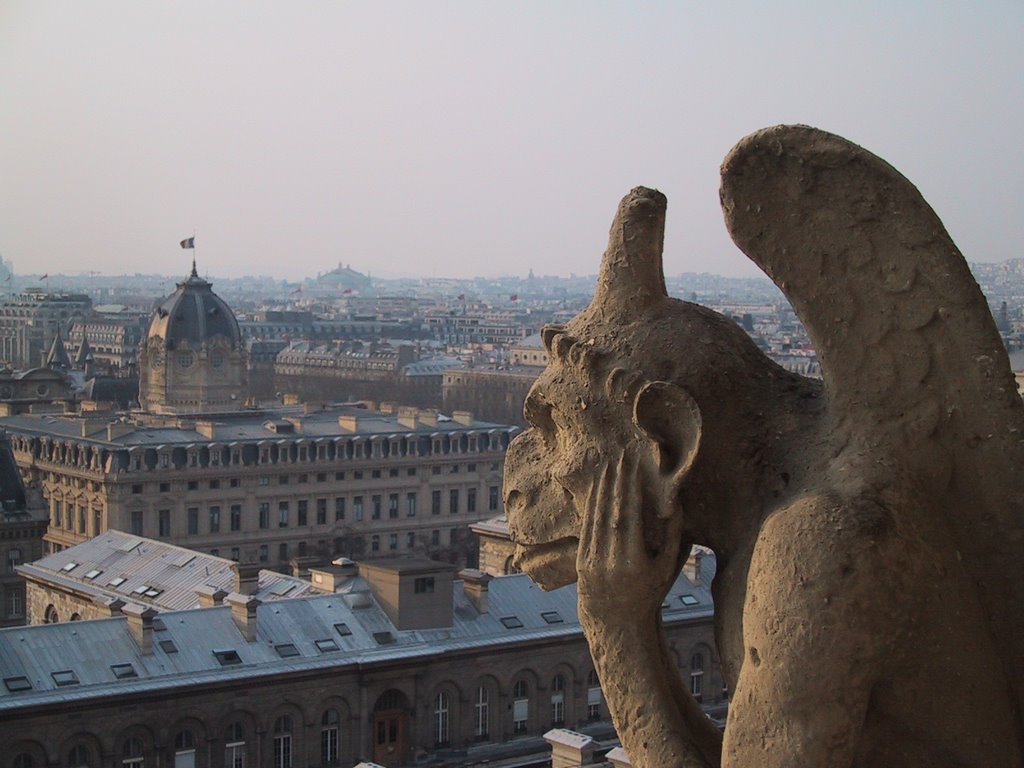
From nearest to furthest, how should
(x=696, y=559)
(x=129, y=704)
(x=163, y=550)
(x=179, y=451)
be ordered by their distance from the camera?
(x=129, y=704) < (x=696, y=559) < (x=163, y=550) < (x=179, y=451)

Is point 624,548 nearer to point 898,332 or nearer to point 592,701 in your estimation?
point 898,332

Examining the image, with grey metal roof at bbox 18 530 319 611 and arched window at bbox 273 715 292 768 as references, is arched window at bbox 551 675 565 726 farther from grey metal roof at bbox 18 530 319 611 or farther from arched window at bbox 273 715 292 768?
arched window at bbox 273 715 292 768

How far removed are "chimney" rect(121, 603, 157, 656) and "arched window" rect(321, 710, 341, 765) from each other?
12.2ft

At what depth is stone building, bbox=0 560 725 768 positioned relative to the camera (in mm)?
33500

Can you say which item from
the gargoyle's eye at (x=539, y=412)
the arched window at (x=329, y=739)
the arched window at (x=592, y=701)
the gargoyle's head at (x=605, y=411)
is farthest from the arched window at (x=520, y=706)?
the gargoyle's eye at (x=539, y=412)

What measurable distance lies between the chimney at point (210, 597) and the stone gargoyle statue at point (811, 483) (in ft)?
112

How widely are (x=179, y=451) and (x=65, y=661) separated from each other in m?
36.5

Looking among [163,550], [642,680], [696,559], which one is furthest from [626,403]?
[163,550]

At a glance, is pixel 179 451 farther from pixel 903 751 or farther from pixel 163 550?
pixel 903 751

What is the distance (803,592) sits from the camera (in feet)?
16.7

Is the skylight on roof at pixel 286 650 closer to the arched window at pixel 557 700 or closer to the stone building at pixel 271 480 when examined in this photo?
the arched window at pixel 557 700

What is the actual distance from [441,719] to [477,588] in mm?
3176

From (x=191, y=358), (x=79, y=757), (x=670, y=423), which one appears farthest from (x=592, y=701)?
(x=191, y=358)

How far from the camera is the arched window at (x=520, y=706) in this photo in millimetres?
39344
